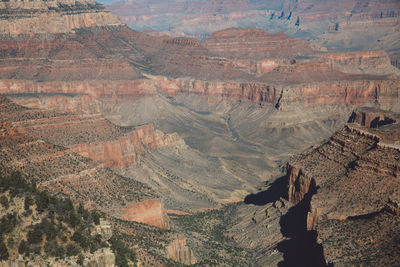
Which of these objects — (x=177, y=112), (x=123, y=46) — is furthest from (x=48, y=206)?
(x=123, y=46)

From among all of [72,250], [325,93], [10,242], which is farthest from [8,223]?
[325,93]

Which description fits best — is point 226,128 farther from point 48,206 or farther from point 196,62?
point 48,206

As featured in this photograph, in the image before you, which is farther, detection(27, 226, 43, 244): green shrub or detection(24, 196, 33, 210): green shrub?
detection(24, 196, 33, 210): green shrub

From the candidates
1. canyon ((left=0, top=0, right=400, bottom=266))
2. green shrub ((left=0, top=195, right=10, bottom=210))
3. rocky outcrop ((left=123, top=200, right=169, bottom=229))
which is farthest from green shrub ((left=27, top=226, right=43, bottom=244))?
rocky outcrop ((left=123, top=200, right=169, bottom=229))

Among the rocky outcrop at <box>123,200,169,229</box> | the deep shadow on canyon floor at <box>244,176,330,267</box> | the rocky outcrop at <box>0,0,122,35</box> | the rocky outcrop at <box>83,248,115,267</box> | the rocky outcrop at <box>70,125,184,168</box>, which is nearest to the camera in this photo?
the rocky outcrop at <box>83,248,115,267</box>

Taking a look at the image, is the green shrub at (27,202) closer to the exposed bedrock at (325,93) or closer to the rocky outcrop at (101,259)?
the rocky outcrop at (101,259)

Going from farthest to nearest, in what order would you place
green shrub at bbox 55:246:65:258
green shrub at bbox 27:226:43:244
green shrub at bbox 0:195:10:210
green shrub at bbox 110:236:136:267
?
green shrub at bbox 110:236:136:267 → green shrub at bbox 0:195:10:210 → green shrub at bbox 55:246:65:258 → green shrub at bbox 27:226:43:244

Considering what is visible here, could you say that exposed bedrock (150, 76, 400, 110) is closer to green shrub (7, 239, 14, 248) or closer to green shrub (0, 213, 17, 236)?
green shrub (0, 213, 17, 236)

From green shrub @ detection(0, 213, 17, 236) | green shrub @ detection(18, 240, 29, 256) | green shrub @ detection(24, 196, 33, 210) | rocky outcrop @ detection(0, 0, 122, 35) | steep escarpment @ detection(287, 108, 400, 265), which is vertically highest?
rocky outcrop @ detection(0, 0, 122, 35)
